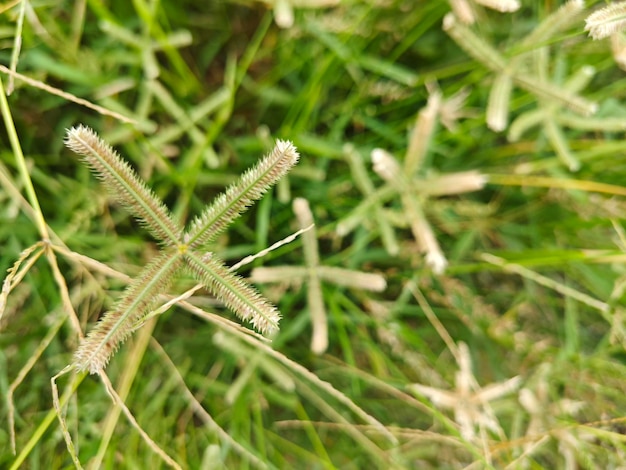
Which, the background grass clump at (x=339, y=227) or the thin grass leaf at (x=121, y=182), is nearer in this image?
the thin grass leaf at (x=121, y=182)

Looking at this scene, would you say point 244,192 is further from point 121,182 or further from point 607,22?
point 607,22

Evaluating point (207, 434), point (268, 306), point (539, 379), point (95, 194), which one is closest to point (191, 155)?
point (95, 194)

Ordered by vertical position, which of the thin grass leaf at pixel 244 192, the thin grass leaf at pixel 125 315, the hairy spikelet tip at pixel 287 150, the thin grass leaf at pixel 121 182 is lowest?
the thin grass leaf at pixel 125 315

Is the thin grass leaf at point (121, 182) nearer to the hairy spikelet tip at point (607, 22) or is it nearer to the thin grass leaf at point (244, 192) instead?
the thin grass leaf at point (244, 192)

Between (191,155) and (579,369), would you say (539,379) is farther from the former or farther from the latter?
(191,155)

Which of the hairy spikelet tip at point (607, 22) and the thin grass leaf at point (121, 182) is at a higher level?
the hairy spikelet tip at point (607, 22)

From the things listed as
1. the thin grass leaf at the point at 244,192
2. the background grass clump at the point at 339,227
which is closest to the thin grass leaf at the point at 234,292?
the thin grass leaf at the point at 244,192

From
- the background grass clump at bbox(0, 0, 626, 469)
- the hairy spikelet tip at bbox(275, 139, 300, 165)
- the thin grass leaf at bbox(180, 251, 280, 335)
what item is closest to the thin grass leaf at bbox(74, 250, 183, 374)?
the thin grass leaf at bbox(180, 251, 280, 335)
